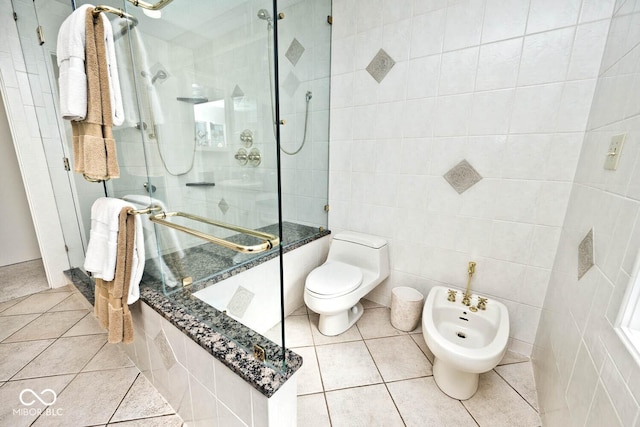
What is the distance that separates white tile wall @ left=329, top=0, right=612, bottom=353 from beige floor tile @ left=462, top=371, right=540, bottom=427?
0.36 meters

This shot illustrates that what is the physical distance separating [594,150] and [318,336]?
1652 millimetres

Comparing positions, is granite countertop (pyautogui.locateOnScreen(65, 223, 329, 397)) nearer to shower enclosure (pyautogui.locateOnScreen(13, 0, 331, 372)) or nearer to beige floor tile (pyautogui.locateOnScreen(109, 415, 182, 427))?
shower enclosure (pyautogui.locateOnScreen(13, 0, 331, 372))

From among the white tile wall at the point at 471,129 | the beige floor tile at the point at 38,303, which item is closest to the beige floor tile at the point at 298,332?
the white tile wall at the point at 471,129

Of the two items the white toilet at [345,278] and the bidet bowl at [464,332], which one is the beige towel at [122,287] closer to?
the white toilet at [345,278]

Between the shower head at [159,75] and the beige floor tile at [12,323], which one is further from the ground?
the shower head at [159,75]

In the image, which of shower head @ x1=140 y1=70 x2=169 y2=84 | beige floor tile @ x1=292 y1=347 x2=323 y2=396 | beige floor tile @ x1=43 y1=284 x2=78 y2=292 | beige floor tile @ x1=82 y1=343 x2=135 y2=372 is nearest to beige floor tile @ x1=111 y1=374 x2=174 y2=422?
beige floor tile @ x1=82 y1=343 x2=135 y2=372

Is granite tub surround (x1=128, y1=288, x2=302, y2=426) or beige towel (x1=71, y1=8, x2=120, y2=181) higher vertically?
beige towel (x1=71, y1=8, x2=120, y2=181)

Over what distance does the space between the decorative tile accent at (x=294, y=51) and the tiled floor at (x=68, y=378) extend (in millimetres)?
2037

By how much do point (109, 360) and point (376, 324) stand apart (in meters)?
1.61

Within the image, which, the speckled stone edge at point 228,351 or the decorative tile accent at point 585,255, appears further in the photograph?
the decorative tile accent at point 585,255

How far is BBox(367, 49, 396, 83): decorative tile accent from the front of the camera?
1588mm

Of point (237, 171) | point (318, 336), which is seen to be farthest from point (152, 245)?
point (318, 336)

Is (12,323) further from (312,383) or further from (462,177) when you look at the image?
(462,177)

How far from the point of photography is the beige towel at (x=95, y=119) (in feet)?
3.12
